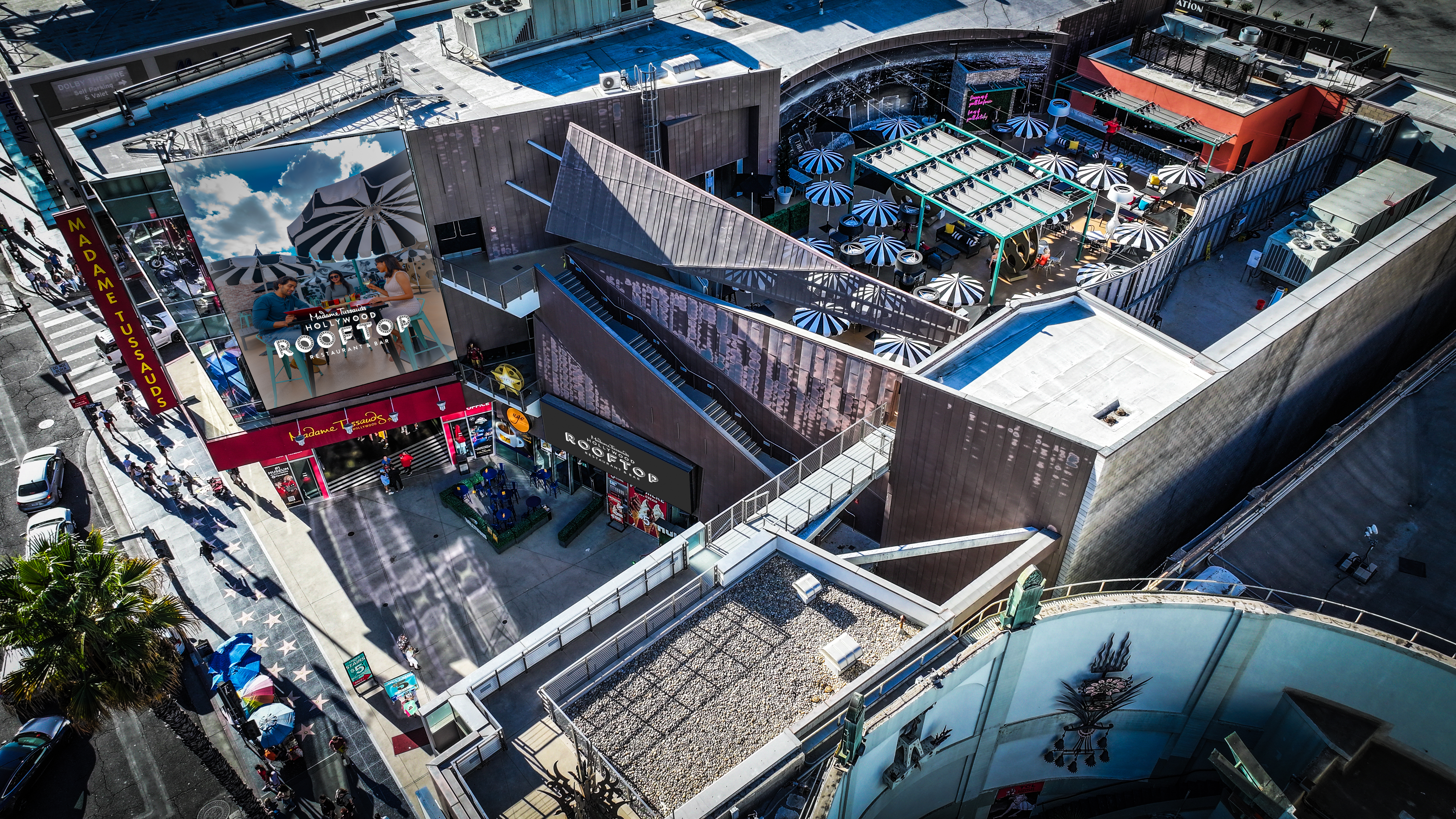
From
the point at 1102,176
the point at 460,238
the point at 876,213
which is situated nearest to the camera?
the point at 460,238

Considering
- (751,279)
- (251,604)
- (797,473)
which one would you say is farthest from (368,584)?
(751,279)

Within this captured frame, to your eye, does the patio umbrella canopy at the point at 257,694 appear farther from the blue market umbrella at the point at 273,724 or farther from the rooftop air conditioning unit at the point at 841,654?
the rooftop air conditioning unit at the point at 841,654

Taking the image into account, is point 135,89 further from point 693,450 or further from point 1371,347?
point 1371,347

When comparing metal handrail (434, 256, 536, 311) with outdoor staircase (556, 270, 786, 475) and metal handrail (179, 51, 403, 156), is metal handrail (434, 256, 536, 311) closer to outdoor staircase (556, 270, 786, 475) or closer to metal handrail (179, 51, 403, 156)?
outdoor staircase (556, 270, 786, 475)

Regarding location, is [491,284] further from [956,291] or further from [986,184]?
[986,184]

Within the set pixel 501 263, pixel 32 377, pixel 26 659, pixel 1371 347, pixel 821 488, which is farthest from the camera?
pixel 32 377

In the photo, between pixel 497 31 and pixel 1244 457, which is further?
pixel 497 31

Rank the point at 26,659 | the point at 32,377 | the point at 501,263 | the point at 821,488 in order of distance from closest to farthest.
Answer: the point at 26,659, the point at 821,488, the point at 501,263, the point at 32,377

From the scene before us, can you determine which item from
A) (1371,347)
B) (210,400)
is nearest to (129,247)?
(210,400)
